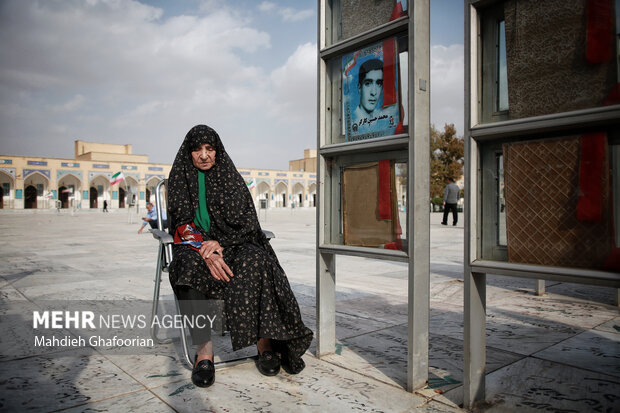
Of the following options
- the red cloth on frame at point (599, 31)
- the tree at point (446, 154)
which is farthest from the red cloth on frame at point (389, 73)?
the tree at point (446, 154)

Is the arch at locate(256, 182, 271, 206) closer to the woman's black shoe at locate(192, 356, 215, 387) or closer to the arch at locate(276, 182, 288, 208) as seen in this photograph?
the arch at locate(276, 182, 288, 208)

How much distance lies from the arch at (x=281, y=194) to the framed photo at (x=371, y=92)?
213ft

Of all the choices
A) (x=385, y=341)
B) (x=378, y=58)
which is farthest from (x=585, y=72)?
(x=385, y=341)

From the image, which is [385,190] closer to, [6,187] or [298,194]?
[6,187]

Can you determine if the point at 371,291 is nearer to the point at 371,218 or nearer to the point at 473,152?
the point at 371,218

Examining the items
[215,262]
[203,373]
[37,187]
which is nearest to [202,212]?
[215,262]

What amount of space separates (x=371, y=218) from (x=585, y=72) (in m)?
1.23

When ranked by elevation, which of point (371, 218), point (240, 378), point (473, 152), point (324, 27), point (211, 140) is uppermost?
point (324, 27)

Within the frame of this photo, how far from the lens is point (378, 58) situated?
2381 mm

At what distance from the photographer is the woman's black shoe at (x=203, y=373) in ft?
7.00

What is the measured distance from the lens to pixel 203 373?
85.9 inches
